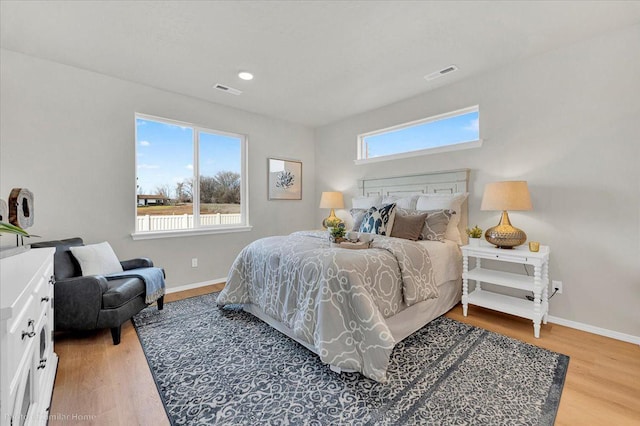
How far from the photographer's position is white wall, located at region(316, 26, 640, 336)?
230 cm

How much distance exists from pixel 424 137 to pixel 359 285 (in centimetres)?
263

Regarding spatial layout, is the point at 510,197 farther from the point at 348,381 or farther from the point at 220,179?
the point at 220,179

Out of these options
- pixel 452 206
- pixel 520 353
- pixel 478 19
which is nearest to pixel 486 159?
pixel 452 206

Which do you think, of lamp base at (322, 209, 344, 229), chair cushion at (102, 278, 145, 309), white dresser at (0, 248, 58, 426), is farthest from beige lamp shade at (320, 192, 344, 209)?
white dresser at (0, 248, 58, 426)

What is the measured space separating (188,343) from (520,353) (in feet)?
8.50

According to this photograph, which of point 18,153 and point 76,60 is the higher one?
point 76,60

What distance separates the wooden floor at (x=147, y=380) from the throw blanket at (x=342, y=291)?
94 centimetres

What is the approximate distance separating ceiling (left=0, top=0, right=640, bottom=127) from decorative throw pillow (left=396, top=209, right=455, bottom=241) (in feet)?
5.03

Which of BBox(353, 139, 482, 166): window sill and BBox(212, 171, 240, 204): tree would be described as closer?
BBox(353, 139, 482, 166): window sill

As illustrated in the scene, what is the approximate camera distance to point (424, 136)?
368cm

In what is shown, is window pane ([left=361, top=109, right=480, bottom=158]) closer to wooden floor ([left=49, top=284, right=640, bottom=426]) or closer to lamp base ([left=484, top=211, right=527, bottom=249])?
lamp base ([left=484, top=211, right=527, bottom=249])

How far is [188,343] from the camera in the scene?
7.35ft

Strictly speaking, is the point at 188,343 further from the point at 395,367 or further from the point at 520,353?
the point at 520,353

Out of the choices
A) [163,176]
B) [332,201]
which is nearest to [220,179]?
[163,176]
